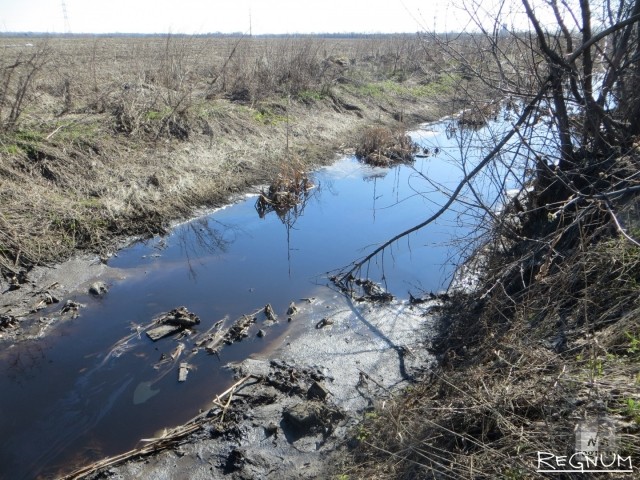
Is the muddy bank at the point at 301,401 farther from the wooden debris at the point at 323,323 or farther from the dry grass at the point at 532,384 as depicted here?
the dry grass at the point at 532,384

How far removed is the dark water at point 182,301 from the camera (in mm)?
4332

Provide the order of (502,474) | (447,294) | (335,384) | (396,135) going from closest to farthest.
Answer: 1. (502,474)
2. (335,384)
3. (447,294)
4. (396,135)

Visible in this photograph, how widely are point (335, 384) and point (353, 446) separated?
85cm

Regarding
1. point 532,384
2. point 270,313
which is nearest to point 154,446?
point 270,313

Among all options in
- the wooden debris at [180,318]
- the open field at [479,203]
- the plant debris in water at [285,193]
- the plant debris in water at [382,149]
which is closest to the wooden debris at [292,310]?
the open field at [479,203]

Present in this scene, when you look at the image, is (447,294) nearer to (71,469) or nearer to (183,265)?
(183,265)

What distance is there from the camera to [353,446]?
13.2 ft

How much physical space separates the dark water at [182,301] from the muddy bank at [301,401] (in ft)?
0.90

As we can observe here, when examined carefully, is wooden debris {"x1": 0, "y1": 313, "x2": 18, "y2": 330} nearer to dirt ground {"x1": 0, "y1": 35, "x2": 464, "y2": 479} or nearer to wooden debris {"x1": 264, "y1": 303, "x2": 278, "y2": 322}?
dirt ground {"x1": 0, "y1": 35, "x2": 464, "y2": 479}

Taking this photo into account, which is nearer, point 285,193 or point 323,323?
point 323,323

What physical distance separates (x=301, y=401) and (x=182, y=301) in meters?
2.41

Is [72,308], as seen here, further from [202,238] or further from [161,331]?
[202,238]

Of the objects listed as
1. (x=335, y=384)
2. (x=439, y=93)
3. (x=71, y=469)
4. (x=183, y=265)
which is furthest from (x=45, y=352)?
(x=439, y=93)

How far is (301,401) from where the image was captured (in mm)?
4582
